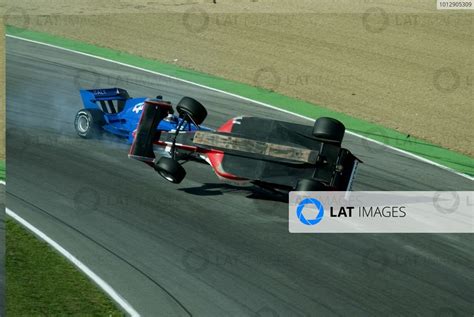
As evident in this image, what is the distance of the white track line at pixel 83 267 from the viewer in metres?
9.81

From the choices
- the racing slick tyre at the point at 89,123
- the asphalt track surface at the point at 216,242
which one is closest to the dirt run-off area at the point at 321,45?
the asphalt track surface at the point at 216,242

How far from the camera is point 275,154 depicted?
35.9 feet

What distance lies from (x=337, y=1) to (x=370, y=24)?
3.12 m

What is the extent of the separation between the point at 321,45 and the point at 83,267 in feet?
45.6

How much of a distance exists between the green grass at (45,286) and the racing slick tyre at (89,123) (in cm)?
329

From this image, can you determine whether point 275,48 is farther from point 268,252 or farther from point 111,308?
point 111,308

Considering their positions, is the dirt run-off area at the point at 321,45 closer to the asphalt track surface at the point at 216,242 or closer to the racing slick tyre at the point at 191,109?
the asphalt track surface at the point at 216,242

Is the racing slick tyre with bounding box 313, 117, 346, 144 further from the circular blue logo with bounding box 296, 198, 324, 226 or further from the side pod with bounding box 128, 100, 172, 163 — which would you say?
the side pod with bounding box 128, 100, 172, 163

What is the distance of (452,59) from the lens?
22188 mm

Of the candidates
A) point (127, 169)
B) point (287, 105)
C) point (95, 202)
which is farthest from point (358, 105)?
point (95, 202)

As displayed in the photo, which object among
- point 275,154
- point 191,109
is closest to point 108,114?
point 191,109

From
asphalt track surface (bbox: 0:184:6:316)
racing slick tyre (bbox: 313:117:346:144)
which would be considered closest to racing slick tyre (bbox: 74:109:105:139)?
asphalt track surface (bbox: 0:184:6:316)

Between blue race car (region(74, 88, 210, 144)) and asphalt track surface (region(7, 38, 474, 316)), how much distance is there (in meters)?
0.36

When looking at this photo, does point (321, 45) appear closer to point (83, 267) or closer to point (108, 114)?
point (108, 114)
